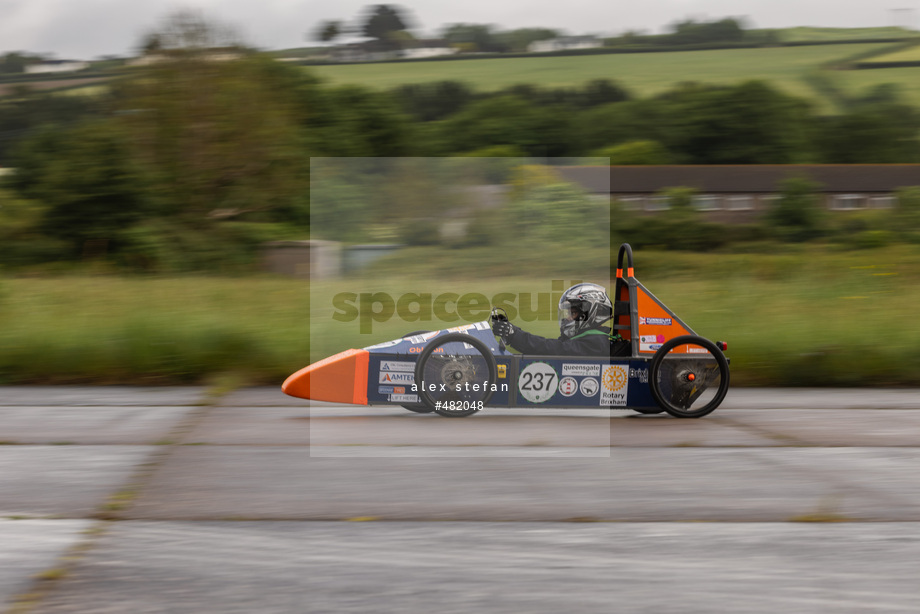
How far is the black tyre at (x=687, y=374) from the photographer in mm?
6961

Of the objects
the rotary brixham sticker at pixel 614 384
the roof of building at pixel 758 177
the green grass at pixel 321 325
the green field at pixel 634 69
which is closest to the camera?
the rotary brixham sticker at pixel 614 384

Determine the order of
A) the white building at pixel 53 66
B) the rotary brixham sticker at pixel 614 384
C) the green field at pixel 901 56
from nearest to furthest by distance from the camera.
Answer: the rotary brixham sticker at pixel 614 384
the white building at pixel 53 66
the green field at pixel 901 56

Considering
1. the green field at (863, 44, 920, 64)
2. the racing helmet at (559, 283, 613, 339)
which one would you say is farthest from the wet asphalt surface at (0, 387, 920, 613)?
the green field at (863, 44, 920, 64)

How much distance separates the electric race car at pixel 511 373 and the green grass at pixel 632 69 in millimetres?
35342

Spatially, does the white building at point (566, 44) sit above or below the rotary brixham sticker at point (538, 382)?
above

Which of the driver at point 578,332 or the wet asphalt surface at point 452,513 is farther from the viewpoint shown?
the driver at point 578,332

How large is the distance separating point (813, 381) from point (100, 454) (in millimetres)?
7027

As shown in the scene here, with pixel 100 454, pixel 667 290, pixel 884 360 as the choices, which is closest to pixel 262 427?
pixel 100 454

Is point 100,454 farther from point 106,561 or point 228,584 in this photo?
point 228,584

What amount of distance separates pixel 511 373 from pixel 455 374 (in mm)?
424

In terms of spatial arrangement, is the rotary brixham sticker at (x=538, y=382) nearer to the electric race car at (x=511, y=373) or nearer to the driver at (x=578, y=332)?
the electric race car at (x=511, y=373)

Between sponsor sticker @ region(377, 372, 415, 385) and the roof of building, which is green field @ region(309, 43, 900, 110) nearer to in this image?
the roof of building

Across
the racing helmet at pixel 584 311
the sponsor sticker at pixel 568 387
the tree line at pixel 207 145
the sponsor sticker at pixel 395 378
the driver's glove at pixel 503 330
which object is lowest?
the sponsor sticker at pixel 568 387

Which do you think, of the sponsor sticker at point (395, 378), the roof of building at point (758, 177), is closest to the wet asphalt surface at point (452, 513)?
the sponsor sticker at point (395, 378)
